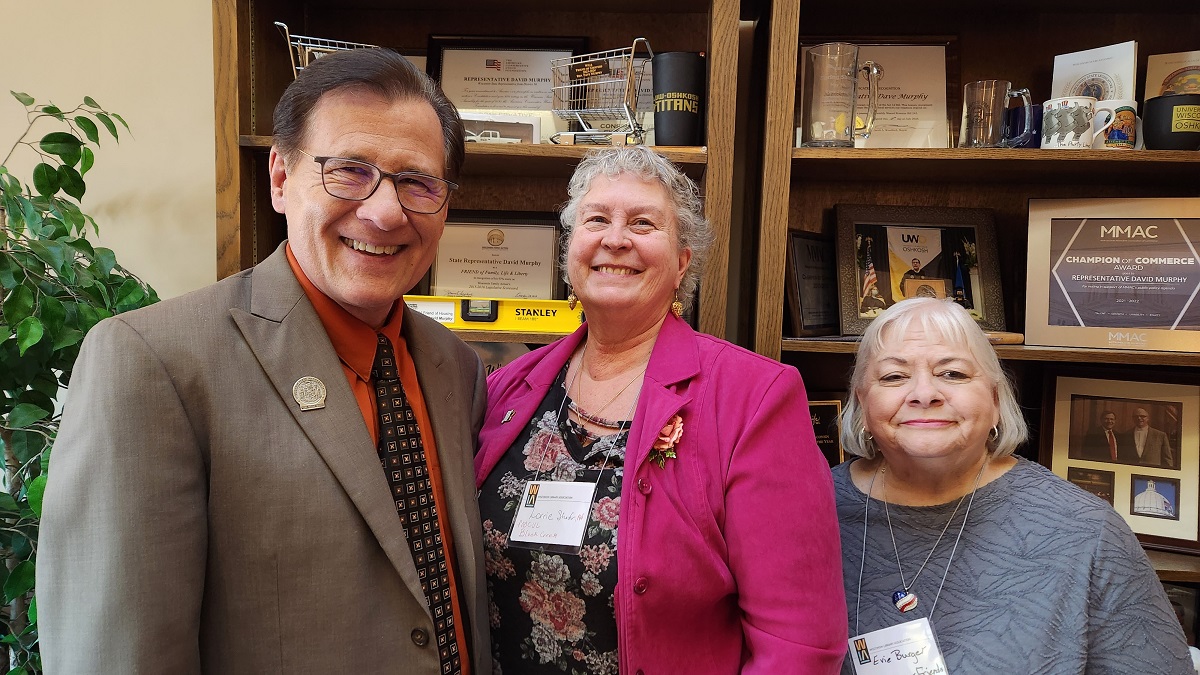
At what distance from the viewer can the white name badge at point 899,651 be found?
55.2 inches

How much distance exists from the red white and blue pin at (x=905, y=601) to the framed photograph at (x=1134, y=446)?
799 millimetres

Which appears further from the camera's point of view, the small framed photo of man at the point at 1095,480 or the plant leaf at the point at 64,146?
the small framed photo of man at the point at 1095,480

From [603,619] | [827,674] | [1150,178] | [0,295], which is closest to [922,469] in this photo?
[827,674]

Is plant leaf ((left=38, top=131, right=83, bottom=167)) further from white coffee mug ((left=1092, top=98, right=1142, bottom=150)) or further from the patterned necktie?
white coffee mug ((left=1092, top=98, right=1142, bottom=150))

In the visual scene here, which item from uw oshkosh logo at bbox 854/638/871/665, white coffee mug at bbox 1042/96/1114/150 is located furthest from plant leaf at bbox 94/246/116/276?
white coffee mug at bbox 1042/96/1114/150

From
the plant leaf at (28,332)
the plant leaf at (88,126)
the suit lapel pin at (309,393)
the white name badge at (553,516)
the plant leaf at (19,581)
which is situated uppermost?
the plant leaf at (88,126)

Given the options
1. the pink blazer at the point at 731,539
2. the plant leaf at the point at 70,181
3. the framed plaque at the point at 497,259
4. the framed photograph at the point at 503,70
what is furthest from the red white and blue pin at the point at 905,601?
the plant leaf at the point at 70,181

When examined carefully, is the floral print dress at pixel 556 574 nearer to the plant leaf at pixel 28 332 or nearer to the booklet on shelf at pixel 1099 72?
the plant leaf at pixel 28 332

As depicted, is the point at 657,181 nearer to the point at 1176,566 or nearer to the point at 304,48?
the point at 304,48

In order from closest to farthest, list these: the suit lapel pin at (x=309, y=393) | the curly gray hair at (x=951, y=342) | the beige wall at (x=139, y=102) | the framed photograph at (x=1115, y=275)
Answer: the suit lapel pin at (x=309, y=393), the curly gray hair at (x=951, y=342), the framed photograph at (x=1115, y=275), the beige wall at (x=139, y=102)

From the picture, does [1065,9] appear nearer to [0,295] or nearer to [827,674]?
[827,674]

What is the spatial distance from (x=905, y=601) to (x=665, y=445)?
2.08ft

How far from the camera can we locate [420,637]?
1.04 m

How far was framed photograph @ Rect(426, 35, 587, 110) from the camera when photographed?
6.67ft
